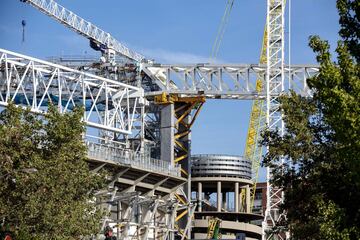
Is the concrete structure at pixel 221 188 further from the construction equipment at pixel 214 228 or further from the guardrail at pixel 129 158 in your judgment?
the guardrail at pixel 129 158

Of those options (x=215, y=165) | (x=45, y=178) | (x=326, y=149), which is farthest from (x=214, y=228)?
(x=326, y=149)

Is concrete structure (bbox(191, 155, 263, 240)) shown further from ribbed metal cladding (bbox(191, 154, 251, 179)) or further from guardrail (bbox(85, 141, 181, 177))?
guardrail (bbox(85, 141, 181, 177))

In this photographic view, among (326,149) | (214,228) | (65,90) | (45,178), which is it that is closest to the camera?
(326,149)

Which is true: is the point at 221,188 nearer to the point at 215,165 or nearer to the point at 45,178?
the point at 215,165

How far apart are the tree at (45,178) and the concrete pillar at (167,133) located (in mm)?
77695

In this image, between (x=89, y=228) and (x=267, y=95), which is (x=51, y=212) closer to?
(x=89, y=228)

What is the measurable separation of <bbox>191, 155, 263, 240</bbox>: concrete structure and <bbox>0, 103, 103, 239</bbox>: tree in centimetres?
10794

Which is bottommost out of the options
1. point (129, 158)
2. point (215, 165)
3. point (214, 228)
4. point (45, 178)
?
point (45, 178)

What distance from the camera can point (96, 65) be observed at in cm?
13825

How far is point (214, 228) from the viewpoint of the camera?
155625mm

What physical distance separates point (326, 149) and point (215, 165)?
395ft

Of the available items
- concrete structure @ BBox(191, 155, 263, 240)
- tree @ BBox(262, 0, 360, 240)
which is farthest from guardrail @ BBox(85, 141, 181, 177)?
tree @ BBox(262, 0, 360, 240)

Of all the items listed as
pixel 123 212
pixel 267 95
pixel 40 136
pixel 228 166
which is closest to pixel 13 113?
pixel 40 136

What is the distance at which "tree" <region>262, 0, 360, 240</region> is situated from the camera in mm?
35969
